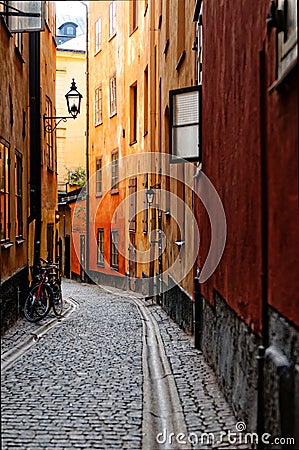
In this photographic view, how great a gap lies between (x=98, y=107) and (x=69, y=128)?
6.73 metres

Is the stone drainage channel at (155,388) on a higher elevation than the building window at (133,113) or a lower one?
lower

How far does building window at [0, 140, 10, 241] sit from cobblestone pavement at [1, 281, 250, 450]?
5.02 ft

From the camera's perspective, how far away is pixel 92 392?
7148 mm

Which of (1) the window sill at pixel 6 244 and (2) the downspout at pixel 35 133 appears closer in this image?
(1) the window sill at pixel 6 244

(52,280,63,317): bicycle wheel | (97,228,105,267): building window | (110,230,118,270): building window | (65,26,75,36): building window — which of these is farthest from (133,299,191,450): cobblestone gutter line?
(65,26,75,36): building window

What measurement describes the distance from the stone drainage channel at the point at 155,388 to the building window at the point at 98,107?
704 inches

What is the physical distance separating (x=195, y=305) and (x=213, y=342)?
166cm

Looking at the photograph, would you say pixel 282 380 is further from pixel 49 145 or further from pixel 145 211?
pixel 145 211

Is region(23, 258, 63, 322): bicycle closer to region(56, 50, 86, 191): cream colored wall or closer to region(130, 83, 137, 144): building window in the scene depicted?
region(130, 83, 137, 144): building window

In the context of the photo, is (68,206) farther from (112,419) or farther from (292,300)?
(292,300)

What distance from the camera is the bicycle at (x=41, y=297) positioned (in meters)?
12.7

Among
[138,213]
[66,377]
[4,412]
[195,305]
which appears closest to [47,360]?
[66,377]

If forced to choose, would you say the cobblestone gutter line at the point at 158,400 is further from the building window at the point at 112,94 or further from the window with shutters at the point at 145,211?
the building window at the point at 112,94

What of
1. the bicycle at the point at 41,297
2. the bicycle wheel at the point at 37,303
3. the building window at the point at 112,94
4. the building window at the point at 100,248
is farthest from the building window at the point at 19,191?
the building window at the point at 100,248
